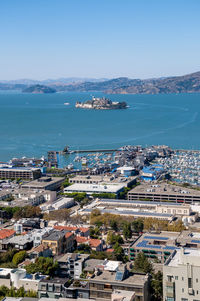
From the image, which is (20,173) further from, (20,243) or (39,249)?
(39,249)

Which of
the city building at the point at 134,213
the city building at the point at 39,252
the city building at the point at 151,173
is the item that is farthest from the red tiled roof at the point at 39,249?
the city building at the point at 151,173

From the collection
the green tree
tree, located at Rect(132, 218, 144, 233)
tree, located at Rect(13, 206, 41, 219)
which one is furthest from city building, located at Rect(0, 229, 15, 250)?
tree, located at Rect(132, 218, 144, 233)

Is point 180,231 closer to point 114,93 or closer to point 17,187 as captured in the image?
point 17,187

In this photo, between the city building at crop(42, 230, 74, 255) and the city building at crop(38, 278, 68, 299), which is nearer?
the city building at crop(38, 278, 68, 299)

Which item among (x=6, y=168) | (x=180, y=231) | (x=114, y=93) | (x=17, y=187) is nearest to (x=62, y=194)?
(x=17, y=187)

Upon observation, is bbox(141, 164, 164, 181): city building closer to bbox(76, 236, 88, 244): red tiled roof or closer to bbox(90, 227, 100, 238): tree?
bbox(90, 227, 100, 238): tree

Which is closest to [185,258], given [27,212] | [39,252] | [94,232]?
[39,252]
